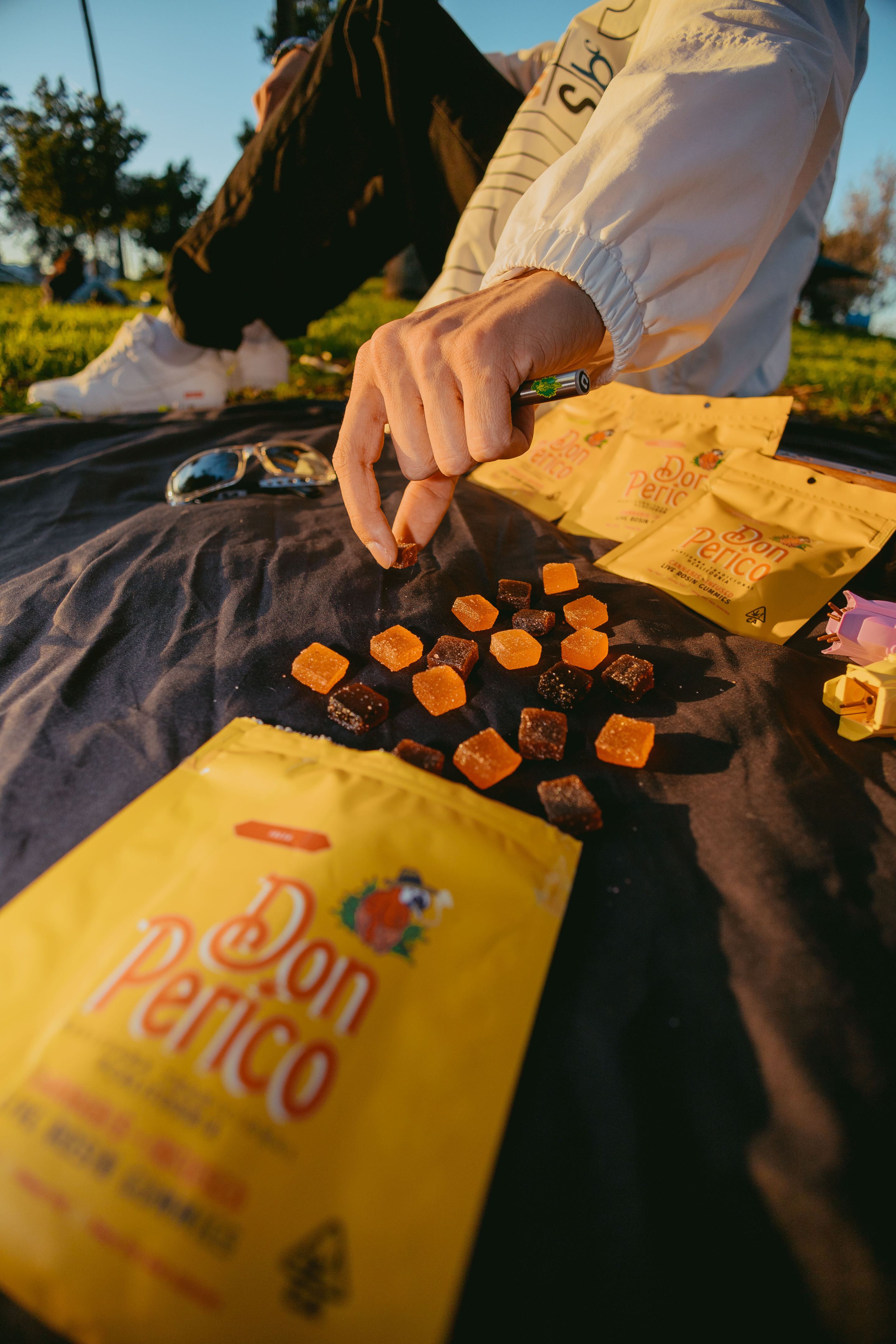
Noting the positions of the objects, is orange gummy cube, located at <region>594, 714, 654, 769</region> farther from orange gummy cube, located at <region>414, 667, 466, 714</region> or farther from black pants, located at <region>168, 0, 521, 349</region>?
black pants, located at <region>168, 0, 521, 349</region>

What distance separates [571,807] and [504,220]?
214 centimetres

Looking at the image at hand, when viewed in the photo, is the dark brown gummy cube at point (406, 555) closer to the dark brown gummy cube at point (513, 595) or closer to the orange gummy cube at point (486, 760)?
the dark brown gummy cube at point (513, 595)

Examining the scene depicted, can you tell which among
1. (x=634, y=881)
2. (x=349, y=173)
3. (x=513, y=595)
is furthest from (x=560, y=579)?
(x=349, y=173)

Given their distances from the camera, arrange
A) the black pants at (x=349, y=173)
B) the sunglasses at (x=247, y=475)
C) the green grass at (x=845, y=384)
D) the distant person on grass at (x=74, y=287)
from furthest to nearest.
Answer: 1. the distant person on grass at (x=74, y=287)
2. the green grass at (x=845, y=384)
3. the black pants at (x=349, y=173)
4. the sunglasses at (x=247, y=475)

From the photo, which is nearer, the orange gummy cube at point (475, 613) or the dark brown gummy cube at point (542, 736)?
the dark brown gummy cube at point (542, 736)

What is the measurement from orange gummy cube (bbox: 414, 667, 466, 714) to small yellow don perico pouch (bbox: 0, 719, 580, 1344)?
0.96 feet

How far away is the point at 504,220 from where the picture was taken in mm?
2086

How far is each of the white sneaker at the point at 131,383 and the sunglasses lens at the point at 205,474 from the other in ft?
3.24

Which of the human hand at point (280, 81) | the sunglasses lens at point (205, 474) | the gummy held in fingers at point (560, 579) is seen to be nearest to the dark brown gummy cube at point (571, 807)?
the gummy held in fingers at point (560, 579)

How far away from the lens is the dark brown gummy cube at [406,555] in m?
1.52

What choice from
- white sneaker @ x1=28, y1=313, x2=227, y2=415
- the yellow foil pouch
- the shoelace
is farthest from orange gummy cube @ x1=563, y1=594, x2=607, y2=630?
the shoelace

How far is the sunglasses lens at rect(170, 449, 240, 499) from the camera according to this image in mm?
1985

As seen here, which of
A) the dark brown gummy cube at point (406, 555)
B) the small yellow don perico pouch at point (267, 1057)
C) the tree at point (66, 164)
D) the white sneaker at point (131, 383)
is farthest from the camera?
the tree at point (66, 164)

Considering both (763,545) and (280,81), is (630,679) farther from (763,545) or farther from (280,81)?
(280,81)
